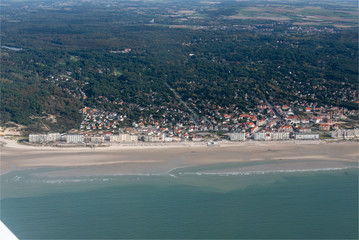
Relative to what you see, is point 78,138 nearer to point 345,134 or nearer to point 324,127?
point 324,127

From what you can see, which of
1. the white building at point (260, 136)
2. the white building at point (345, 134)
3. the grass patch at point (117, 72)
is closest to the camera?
the white building at point (260, 136)

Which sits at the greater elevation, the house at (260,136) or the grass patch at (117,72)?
the grass patch at (117,72)

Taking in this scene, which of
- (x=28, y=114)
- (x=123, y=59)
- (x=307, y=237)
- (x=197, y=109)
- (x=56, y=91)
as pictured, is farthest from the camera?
(x=123, y=59)

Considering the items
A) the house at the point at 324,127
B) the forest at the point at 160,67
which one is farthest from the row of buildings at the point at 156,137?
the forest at the point at 160,67

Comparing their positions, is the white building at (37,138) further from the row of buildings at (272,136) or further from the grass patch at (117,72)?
the grass patch at (117,72)

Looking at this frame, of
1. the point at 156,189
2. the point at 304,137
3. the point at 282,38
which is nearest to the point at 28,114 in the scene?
the point at 156,189

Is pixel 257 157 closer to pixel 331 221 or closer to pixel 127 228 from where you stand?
pixel 331 221
